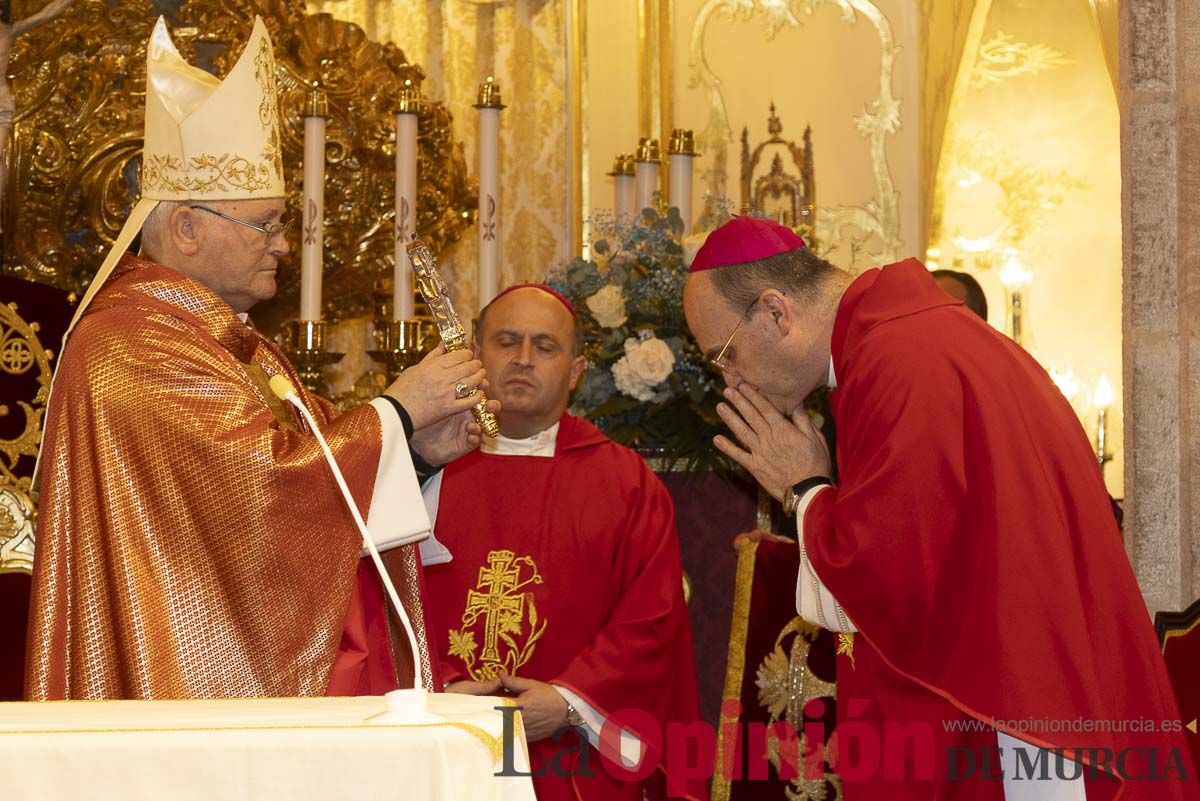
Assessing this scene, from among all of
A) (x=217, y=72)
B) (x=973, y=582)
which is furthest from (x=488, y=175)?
(x=973, y=582)

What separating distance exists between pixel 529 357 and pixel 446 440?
3.00 ft

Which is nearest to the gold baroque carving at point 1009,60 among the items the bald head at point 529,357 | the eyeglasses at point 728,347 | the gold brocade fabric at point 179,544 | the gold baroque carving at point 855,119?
the gold baroque carving at point 855,119

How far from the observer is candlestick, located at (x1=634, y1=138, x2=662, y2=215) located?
17.8 ft

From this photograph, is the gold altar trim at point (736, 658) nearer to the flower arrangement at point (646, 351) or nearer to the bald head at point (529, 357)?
the flower arrangement at point (646, 351)

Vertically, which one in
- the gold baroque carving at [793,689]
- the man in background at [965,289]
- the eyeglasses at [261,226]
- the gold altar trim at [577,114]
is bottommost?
the gold baroque carving at [793,689]

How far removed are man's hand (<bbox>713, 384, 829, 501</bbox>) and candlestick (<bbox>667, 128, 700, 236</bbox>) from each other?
2001 millimetres

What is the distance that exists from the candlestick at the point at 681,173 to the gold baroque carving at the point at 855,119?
57.7 inches

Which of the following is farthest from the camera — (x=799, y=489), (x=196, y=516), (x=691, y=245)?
(x=691, y=245)

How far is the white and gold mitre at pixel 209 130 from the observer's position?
369cm

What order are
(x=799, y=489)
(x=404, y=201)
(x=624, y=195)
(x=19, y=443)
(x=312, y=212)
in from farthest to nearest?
(x=624, y=195)
(x=404, y=201)
(x=312, y=212)
(x=19, y=443)
(x=799, y=489)

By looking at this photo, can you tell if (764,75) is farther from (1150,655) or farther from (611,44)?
Answer: (1150,655)

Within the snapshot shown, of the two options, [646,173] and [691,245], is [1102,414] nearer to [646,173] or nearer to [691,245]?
[646,173]

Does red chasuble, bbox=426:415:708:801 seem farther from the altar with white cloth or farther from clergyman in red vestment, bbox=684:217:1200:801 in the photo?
the altar with white cloth

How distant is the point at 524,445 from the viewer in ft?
15.7
